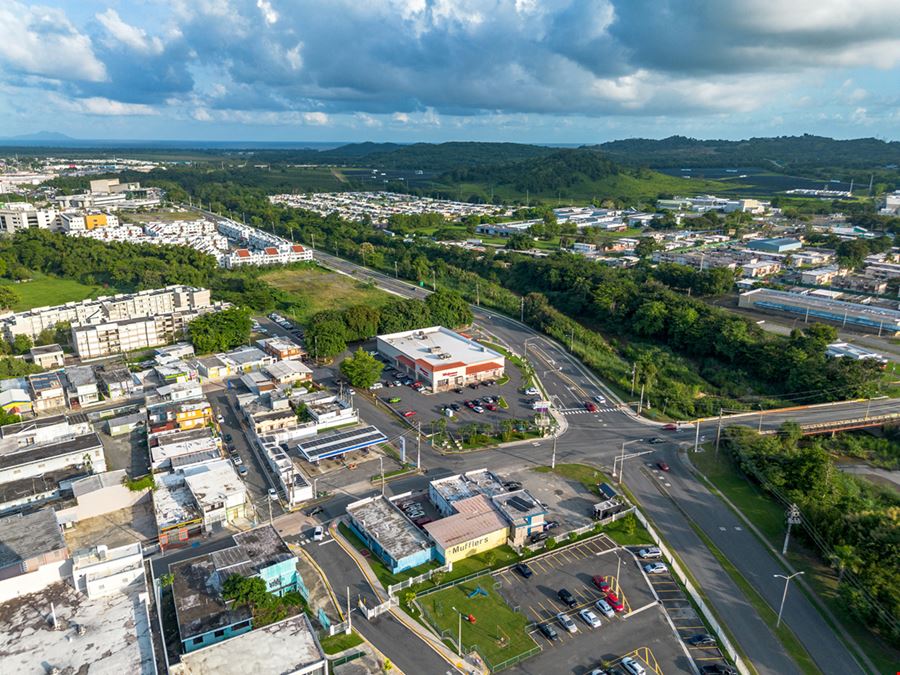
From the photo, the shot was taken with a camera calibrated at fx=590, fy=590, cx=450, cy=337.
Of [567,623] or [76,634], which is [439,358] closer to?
[567,623]

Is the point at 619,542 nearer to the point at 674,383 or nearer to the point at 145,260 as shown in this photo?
the point at 674,383

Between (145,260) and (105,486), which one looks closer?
(105,486)

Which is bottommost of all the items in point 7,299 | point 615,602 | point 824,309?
point 615,602

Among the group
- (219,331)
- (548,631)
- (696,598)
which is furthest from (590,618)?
(219,331)

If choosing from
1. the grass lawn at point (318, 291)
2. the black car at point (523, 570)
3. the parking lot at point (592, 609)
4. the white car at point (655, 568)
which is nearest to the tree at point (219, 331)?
the grass lawn at point (318, 291)

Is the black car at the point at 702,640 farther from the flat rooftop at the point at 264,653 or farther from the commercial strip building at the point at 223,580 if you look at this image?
the commercial strip building at the point at 223,580

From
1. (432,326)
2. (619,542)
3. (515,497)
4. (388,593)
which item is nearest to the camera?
(388,593)

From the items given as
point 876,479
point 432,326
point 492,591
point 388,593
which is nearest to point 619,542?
point 492,591
